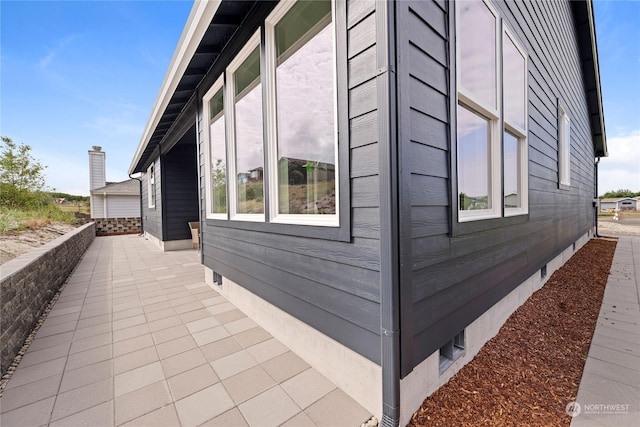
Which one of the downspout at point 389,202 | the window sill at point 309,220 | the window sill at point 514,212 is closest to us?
the downspout at point 389,202

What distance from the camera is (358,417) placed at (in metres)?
1.48

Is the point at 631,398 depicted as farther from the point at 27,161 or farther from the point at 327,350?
the point at 27,161

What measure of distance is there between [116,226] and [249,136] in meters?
13.8

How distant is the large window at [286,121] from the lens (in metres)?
1.83

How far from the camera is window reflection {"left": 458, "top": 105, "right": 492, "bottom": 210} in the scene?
1997mm

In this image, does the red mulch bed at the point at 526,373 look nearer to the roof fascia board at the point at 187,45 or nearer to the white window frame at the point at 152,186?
the roof fascia board at the point at 187,45

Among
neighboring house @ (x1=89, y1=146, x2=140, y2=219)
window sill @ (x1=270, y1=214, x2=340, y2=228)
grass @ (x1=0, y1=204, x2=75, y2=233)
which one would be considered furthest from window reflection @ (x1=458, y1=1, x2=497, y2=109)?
neighboring house @ (x1=89, y1=146, x2=140, y2=219)

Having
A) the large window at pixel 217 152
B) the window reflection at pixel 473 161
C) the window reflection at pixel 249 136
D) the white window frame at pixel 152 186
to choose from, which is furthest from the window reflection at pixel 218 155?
the white window frame at pixel 152 186

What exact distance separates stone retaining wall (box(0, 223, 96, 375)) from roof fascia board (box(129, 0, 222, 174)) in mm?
2698

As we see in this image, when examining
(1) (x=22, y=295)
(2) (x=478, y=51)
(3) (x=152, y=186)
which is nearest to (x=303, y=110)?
(2) (x=478, y=51)

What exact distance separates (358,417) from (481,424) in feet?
2.11

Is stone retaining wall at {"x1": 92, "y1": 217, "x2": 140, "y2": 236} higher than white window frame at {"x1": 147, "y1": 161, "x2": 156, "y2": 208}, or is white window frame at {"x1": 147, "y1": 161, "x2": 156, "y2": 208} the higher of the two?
white window frame at {"x1": 147, "y1": 161, "x2": 156, "y2": 208}

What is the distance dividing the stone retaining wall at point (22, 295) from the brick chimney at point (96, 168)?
14.9m

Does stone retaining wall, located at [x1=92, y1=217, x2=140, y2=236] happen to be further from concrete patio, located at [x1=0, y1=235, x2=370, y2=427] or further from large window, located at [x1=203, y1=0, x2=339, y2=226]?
large window, located at [x1=203, y1=0, x2=339, y2=226]
